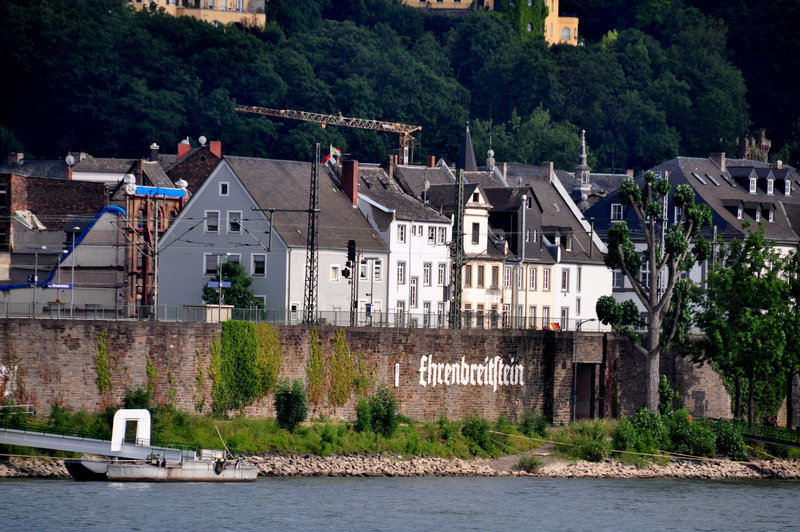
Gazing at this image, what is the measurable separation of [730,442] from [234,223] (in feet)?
91.1

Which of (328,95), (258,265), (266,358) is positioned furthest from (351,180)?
(328,95)

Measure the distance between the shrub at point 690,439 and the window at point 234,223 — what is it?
80.8ft

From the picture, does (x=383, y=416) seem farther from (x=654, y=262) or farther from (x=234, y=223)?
(x=234, y=223)

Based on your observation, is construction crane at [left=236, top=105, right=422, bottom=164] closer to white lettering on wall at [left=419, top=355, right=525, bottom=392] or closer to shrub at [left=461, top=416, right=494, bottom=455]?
white lettering on wall at [left=419, top=355, right=525, bottom=392]

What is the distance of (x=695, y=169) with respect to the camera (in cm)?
12538

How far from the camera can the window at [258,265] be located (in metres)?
98.7

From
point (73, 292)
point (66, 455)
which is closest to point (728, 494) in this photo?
point (66, 455)

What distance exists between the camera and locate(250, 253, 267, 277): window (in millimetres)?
98688

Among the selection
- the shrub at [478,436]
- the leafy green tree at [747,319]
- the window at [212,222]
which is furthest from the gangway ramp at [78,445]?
the leafy green tree at [747,319]

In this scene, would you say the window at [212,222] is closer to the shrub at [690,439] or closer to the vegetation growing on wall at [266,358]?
the vegetation growing on wall at [266,358]

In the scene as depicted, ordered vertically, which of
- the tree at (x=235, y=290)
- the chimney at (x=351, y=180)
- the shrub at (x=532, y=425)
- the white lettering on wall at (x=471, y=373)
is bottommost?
the shrub at (x=532, y=425)

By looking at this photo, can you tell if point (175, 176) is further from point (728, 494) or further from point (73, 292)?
point (728, 494)

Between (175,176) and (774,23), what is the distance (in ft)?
312

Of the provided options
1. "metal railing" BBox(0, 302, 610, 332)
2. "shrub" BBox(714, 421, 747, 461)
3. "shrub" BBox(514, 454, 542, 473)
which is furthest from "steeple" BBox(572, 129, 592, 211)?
"shrub" BBox(514, 454, 542, 473)
